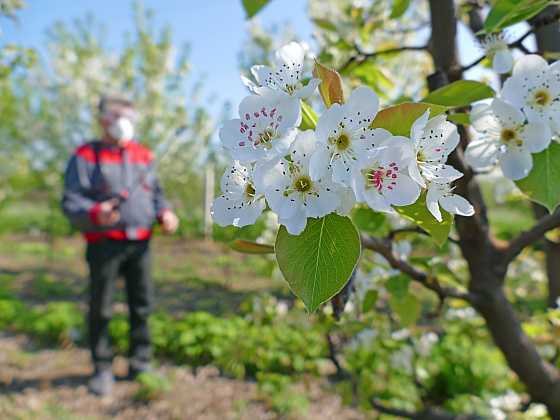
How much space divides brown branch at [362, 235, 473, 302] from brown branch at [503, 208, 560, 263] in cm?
15

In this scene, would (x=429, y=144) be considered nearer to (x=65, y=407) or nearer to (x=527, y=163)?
(x=527, y=163)

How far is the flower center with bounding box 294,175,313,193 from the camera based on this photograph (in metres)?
0.54

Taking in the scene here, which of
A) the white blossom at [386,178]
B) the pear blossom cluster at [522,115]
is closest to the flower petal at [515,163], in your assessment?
the pear blossom cluster at [522,115]

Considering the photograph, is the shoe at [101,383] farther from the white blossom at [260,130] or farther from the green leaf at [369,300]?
the white blossom at [260,130]

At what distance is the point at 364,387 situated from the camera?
6.71 ft

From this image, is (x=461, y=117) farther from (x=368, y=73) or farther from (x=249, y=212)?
(x=368, y=73)

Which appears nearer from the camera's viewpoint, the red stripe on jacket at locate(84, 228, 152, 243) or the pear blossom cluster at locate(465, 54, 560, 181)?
the pear blossom cluster at locate(465, 54, 560, 181)

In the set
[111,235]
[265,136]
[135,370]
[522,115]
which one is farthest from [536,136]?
[135,370]

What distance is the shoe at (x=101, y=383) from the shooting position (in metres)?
3.07

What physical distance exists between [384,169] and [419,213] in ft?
0.30

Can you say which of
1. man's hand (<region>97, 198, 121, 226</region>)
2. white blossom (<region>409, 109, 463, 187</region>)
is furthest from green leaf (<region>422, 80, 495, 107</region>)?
man's hand (<region>97, 198, 121, 226</region>)

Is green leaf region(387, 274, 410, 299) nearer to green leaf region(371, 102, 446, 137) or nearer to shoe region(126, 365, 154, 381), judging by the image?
green leaf region(371, 102, 446, 137)

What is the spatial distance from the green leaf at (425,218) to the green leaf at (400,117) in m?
0.09

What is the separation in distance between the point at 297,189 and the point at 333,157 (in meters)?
0.06
